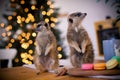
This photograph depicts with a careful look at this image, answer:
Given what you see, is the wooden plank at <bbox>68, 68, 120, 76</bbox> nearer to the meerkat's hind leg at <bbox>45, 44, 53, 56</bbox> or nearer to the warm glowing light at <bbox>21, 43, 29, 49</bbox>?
the meerkat's hind leg at <bbox>45, 44, 53, 56</bbox>

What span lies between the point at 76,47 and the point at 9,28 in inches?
23.7

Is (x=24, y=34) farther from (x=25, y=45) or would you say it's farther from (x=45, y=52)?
(x=45, y=52)

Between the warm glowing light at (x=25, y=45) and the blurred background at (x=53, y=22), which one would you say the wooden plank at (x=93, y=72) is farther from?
the warm glowing light at (x=25, y=45)

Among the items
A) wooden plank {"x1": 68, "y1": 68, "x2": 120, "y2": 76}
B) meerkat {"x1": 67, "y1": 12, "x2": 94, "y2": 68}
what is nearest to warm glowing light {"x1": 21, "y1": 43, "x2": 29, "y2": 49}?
meerkat {"x1": 67, "y1": 12, "x2": 94, "y2": 68}

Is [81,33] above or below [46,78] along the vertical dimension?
above

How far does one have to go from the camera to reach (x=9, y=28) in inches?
48.6

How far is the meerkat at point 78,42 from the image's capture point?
2.70ft

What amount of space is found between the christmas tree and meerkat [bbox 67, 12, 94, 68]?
225 mm

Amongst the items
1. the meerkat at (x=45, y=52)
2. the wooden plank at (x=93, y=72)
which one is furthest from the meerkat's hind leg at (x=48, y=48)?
the wooden plank at (x=93, y=72)

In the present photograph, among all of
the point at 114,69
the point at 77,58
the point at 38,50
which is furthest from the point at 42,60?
the point at 114,69

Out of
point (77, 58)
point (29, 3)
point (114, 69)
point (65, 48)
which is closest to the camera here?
point (114, 69)

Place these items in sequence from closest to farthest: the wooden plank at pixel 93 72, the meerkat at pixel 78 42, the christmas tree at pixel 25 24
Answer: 1. the wooden plank at pixel 93 72
2. the meerkat at pixel 78 42
3. the christmas tree at pixel 25 24

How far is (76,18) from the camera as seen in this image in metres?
0.85

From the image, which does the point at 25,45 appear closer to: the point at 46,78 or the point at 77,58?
the point at 77,58
